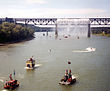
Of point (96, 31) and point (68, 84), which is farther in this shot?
point (96, 31)

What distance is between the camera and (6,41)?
8694 centimetres

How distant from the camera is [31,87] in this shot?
27453 millimetres

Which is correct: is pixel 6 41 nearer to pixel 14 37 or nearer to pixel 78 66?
pixel 14 37

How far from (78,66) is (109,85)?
12056mm

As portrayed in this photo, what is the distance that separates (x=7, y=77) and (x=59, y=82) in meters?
7.34

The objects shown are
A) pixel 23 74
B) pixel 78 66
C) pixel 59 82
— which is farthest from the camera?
pixel 78 66

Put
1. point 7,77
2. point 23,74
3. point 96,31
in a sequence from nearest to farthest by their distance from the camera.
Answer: point 7,77 < point 23,74 < point 96,31

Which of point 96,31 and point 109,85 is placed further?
point 96,31

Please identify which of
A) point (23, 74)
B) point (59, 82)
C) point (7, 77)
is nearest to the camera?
point (59, 82)

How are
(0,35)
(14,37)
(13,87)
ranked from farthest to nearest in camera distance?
(14,37) < (0,35) < (13,87)

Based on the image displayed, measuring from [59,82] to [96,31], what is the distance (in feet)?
566

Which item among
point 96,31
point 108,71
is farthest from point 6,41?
point 96,31

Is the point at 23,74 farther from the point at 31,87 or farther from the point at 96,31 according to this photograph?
the point at 96,31

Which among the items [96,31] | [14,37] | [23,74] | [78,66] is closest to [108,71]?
[78,66]
